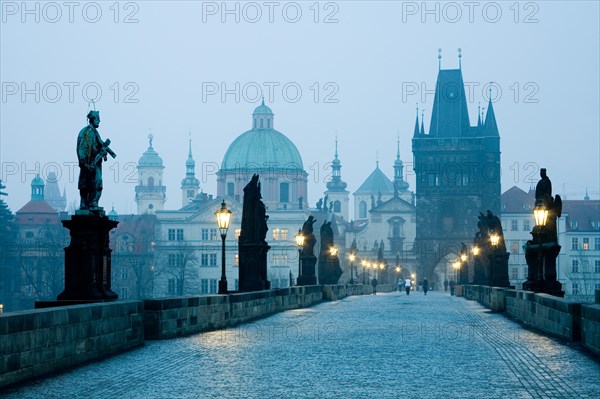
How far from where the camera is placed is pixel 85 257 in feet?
70.2

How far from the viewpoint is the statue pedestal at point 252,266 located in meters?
39.8

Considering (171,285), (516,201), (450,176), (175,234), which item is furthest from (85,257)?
(516,201)

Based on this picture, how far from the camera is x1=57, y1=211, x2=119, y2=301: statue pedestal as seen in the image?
2134 cm

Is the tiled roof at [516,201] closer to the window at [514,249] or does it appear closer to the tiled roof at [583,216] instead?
the window at [514,249]

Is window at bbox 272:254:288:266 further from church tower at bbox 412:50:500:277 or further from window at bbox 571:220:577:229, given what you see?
window at bbox 571:220:577:229

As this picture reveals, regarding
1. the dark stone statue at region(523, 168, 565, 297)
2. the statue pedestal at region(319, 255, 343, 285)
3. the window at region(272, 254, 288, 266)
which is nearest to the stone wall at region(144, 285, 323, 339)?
the dark stone statue at region(523, 168, 565, 297)

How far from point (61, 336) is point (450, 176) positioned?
142 m

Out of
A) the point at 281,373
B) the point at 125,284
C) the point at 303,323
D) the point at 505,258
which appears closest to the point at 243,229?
the point at 303,323

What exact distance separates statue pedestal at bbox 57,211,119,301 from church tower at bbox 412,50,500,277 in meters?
133

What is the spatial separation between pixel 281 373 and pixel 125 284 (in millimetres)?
127550

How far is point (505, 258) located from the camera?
162ft

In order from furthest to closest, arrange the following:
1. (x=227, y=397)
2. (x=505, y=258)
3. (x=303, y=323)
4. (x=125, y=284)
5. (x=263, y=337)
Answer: (x=125, y=284) → (x=505, y=258) → (x=303, y=323) → (x=263, y=337) → (x=227, y=397)

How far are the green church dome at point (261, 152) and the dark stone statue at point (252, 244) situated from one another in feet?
424

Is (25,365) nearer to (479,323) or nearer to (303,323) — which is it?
(303,323)
